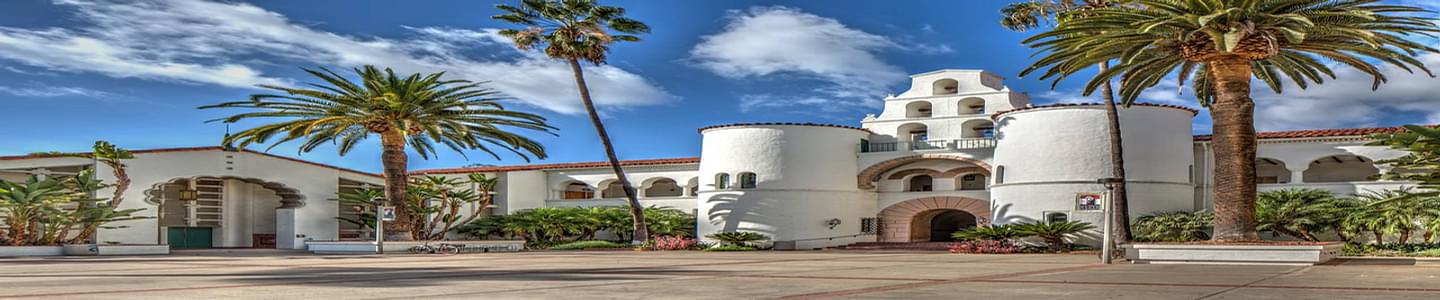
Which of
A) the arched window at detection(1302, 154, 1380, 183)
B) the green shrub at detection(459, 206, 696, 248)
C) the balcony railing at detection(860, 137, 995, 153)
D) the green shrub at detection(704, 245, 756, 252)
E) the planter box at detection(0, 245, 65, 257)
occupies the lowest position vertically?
the green shrub at detection(704, 245, 756, 252)

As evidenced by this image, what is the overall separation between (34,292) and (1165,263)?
19860 mm

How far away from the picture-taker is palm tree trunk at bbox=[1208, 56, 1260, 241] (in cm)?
2392

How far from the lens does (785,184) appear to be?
43.8 metres

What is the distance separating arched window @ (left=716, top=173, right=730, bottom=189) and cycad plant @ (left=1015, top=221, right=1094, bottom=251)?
1243cm

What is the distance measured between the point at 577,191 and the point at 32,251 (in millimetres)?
24916

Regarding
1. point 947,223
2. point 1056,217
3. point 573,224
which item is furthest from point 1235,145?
point 573,224

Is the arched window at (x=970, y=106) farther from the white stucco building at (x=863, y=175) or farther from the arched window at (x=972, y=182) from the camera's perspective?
the arched window at (x=972, y=182)

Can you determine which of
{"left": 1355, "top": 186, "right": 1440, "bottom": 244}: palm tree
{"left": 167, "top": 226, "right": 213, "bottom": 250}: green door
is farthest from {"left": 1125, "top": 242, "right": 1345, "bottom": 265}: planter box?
{"left": 167, "top": 226, "right": 213, "bottom": 250}: green door

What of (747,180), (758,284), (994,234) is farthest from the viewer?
(747,180)

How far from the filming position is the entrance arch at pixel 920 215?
4528 cm

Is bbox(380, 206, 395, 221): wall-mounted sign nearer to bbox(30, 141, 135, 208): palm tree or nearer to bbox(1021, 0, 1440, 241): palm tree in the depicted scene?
bbox(30, 141, 135, 208): palm tree

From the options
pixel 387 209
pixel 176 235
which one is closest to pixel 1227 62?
pixel 387 209

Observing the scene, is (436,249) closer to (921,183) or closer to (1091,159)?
(921,183)

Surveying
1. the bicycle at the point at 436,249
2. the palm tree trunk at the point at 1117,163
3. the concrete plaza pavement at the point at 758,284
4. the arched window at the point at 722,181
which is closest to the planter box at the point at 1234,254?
the concrete plaza pavement at the point at 758,284
